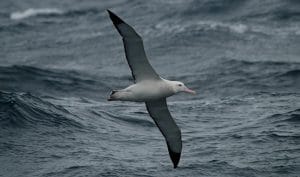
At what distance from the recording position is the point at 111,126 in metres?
16.9

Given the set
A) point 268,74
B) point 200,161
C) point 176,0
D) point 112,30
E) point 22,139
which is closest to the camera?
point 200,161

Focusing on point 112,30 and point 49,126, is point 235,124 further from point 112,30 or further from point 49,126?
point 112,30

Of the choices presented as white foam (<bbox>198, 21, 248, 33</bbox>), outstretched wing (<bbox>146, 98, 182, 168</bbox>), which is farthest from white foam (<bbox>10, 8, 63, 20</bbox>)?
outstretched wing (<bbox>146, 98, 182, 168</bbox>)

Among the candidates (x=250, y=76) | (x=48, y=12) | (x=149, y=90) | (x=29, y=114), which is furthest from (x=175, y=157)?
(x=48, y=12)

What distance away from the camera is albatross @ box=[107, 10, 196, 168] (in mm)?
12195

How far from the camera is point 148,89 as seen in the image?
12992 mm

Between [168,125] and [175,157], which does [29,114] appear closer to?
[168,125]

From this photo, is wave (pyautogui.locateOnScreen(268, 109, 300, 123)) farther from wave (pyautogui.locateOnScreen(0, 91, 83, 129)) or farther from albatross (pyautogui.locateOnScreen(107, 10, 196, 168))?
wave (pyautogui.locateOnScreen(0, 91, 83, 129))

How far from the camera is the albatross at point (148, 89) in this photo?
1220cm

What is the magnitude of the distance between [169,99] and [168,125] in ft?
19.7

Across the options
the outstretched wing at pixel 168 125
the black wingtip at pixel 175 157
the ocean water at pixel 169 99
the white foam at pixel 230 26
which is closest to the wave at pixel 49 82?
the ocean water at pixel 169 99

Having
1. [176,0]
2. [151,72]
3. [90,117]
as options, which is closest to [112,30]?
[176,0]

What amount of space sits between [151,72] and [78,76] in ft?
31.3

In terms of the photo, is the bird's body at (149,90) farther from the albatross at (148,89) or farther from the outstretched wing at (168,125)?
the outstretched wing at (168,125)
